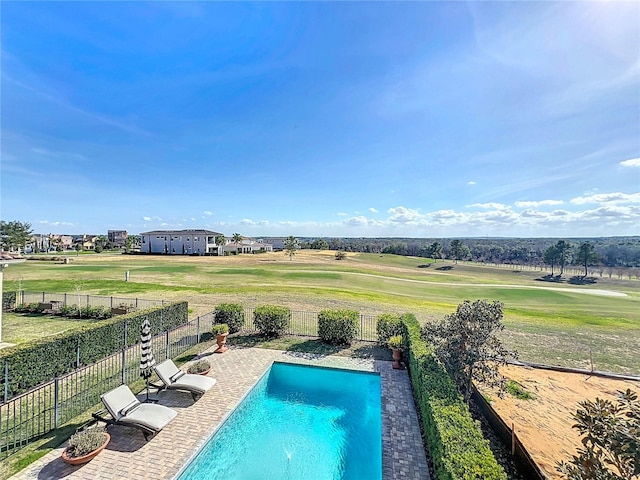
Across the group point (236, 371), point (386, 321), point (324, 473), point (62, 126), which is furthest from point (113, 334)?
point (62, 126)

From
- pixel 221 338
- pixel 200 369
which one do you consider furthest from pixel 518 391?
pixel 221 338

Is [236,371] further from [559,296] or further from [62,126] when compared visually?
[559,296]

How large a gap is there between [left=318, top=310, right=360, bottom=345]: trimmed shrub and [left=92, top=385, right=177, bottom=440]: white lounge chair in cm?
801

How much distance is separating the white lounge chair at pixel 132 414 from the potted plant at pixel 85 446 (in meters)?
0.42

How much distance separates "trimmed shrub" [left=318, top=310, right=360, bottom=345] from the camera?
1409 cm

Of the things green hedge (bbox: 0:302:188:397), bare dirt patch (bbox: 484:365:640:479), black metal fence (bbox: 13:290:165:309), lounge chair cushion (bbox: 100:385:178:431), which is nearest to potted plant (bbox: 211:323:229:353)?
green hedge (bbox: 0:302:188:397)

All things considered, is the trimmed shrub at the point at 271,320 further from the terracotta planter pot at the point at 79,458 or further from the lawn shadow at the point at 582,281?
the lawn shadow at the point at 582,281

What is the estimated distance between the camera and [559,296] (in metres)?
35.7

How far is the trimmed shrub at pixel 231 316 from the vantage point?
15.5 meters

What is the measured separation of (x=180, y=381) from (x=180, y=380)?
88 millimetres

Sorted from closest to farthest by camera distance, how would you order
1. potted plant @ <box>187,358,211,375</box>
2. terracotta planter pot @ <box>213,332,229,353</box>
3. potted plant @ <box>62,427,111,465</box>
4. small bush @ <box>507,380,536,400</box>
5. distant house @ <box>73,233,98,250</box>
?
potted plant @ <box>62,427,111,465</box> < small bush @ <box>507,380,536,400</box> < potted plant @ <box>187,358,211,375</box> < terracotta planter pot @ <box>213,332,229,353</box> < distant house @ <box>73,233,98,250</box>

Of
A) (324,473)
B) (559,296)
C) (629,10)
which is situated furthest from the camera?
(559,296)

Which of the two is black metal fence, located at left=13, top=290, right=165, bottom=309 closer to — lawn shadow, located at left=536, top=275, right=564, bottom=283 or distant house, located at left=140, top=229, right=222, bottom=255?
distant house, located at left=140, top=229, right=222, bottom=255

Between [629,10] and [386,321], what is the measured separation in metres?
14.3
